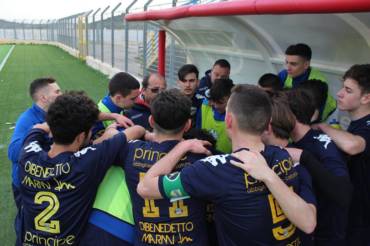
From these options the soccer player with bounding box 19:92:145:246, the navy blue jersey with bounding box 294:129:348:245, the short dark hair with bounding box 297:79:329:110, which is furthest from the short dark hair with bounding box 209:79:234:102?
the soccer player with bounding box 19:92:145:246

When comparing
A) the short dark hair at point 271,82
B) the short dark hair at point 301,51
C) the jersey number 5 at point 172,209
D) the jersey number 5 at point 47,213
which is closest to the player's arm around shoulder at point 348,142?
the jersey number 5 at point 172,209

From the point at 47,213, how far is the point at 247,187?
44.2 inches

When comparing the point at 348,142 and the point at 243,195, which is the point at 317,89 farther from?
the point at 243,195

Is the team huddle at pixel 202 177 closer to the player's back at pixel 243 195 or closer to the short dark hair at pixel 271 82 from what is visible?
the player's back at pixel 243 195

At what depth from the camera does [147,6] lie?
8.86 metres

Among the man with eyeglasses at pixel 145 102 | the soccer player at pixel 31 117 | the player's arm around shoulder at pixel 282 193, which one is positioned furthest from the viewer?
the man with eyeglasses at pixel 145 102

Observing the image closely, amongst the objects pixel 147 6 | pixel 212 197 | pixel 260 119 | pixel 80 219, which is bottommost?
pixel 80 219

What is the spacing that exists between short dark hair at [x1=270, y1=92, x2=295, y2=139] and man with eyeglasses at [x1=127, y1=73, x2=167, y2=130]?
1.33m

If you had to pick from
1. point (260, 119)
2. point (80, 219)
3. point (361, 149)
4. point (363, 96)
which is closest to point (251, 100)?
point (260, 119)

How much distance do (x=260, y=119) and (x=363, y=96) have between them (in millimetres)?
944

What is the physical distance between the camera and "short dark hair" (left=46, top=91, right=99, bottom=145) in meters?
2.05

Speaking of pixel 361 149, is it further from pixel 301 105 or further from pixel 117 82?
pixel 117 82

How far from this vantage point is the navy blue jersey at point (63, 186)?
200cm

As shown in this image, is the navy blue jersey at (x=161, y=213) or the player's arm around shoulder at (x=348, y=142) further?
the player's arm around shoulder at (x=348, y=142)
